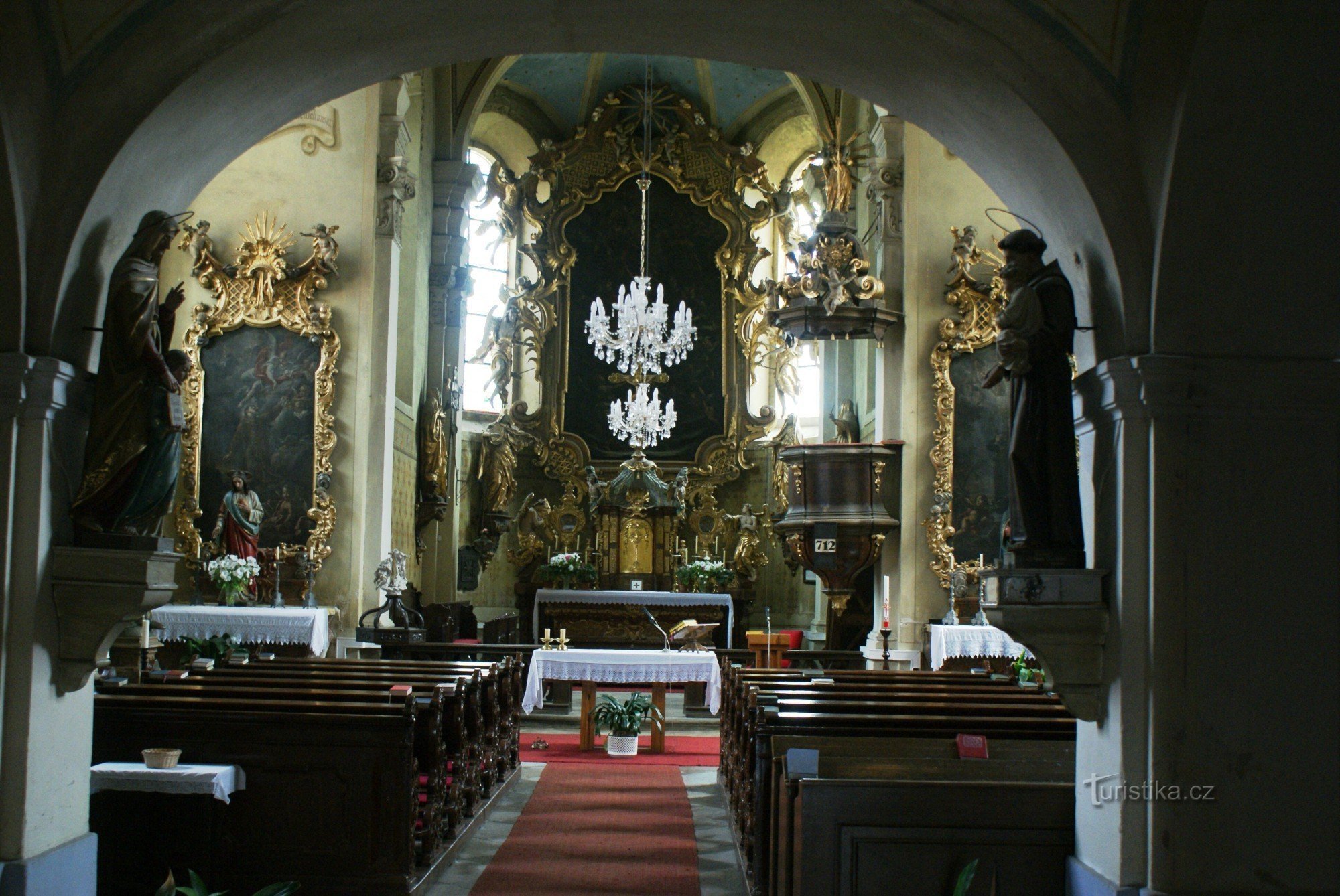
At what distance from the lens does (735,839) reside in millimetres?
7789

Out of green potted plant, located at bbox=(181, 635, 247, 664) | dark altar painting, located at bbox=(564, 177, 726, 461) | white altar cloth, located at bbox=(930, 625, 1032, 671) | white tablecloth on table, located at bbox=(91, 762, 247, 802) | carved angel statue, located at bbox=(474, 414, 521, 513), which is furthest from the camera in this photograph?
dark altar painting, located at bbox=(564, 177, 726, 461)

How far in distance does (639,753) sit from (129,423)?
6912 mm

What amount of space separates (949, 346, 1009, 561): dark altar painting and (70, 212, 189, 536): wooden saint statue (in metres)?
10.2

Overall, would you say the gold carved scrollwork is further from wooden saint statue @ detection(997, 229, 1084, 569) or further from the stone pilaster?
the stone pilaster

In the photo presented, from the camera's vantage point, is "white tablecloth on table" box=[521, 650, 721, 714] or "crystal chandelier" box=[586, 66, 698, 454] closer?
"white tablecloth on table" box=[521, 650, 721, 714]

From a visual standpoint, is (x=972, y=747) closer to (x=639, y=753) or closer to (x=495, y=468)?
(x=639, y=753)

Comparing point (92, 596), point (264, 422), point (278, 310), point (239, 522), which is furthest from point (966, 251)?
point (92, 596)

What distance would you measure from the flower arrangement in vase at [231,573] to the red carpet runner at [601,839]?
171 inches

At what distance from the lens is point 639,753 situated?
11281mm

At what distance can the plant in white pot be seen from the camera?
10.9 meters

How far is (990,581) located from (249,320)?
10510mm

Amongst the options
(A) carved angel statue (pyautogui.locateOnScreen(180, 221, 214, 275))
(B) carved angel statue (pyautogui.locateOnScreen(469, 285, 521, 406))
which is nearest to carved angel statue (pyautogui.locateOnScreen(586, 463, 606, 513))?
(B) carved angel statue (pyautogui.locateOnScreen(469, 285, 521, 406))

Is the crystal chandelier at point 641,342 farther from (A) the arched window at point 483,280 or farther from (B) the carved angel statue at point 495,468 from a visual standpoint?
(A) the arched window at point 483,280

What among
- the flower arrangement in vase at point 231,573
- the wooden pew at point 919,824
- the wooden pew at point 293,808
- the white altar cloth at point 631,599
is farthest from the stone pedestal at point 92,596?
the white altar cloth at point 631,599
